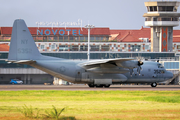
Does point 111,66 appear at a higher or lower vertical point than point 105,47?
lower

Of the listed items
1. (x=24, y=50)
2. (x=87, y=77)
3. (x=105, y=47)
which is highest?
(x=105, y=47)

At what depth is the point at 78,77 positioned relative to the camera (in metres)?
46.5

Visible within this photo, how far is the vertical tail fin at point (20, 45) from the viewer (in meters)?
45.8

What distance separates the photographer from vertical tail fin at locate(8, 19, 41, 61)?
150 feet

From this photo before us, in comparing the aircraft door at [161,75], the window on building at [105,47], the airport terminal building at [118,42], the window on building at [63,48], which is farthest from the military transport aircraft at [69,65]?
the window on building at [105,47]

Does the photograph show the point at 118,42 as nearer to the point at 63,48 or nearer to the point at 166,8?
the point at 63,48

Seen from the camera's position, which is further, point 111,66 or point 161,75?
point 161,75

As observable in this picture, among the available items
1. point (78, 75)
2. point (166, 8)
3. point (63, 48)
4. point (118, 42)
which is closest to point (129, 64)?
point (78, 75)

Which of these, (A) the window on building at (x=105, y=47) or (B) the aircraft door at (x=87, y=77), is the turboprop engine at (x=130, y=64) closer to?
(B) the aircraft door at (x=87, y=77)

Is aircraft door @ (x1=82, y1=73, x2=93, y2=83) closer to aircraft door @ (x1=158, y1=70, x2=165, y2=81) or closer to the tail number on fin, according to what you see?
the tail number on fin

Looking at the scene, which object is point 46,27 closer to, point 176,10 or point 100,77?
point 176,10

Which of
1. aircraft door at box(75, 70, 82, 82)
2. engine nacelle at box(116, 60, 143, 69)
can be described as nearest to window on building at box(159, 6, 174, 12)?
engine nacelle at box(116, 60, 143, 69)

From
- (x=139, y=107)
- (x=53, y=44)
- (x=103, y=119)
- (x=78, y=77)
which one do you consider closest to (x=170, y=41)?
(x=53, y=44)

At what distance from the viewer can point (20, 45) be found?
151 feet
